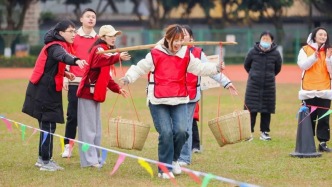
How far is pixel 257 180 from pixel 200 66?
1.40 m

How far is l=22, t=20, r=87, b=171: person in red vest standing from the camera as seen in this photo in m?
10.3

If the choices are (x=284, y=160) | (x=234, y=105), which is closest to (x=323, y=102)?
(x=284, y=160)

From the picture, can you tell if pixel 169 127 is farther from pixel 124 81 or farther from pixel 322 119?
pixel 322 119

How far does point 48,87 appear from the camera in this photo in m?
10.3

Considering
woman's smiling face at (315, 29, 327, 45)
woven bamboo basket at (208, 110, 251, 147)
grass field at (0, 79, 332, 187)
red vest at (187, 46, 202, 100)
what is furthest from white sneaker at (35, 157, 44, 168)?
woman's smiling face at (315, 29, 327, 45)

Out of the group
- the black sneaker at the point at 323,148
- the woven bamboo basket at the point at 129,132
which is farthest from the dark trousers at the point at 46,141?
the black sneaker at the point at 323,148

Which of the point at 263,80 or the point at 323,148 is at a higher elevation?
the point at 263,80

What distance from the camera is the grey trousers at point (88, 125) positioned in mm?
10617

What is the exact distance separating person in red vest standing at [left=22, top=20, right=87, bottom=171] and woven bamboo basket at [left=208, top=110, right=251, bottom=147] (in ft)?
6.17

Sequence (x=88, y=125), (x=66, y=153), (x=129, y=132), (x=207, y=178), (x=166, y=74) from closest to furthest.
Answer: (x=207, y=178) → (x=166, y=74) → (x=129, y=132) → (x=88, y=125) → (x=66, y=153)

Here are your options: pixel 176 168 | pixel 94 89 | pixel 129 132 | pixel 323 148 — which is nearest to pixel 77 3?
pixel 323 148

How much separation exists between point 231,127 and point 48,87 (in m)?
2.23

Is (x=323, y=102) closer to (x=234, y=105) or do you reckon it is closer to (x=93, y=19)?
(x=93, y=19)

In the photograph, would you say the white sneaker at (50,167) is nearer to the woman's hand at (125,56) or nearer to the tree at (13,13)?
the woman's hand at (125,56)
